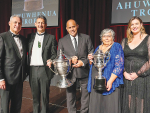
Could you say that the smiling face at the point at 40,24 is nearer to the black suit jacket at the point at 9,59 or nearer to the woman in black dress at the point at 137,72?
the black suit jacket at the point at 9,59

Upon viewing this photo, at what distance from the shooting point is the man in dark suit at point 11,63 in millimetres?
1743

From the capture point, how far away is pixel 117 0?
3.68 m

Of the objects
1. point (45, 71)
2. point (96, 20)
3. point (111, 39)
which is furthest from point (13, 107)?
point (96, 20)

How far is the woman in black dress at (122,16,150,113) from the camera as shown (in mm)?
1631

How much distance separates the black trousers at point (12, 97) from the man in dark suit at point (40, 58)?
228mm

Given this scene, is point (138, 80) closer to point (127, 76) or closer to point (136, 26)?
point (127, 76)

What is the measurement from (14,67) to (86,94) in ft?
3.71

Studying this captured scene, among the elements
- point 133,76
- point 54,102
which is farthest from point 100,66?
point 54,102

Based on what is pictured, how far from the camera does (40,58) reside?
79.5 inches

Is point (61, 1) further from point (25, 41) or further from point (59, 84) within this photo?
point (59, 84)

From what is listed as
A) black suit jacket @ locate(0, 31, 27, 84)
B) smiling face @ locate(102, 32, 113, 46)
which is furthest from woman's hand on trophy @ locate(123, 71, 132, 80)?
black suit jacket @ locate(0, 31, 27, 84)

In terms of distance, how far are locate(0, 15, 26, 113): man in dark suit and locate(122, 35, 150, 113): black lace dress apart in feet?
4.74

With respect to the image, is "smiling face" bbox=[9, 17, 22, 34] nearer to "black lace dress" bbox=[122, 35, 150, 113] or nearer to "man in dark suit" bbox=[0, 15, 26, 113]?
"man in dark suit" bbox=[0, 15, 26, 113]

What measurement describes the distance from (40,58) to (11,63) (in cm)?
41
